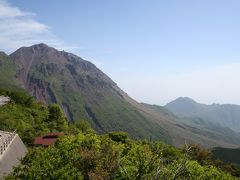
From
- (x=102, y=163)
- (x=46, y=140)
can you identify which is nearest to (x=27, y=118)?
(x=46, y=140)

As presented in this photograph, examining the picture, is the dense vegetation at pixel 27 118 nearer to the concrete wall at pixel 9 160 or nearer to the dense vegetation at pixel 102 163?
the dense vegetation at pixel 102 163

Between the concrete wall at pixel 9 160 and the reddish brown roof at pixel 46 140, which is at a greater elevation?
the concrete wall at pixel 9 160

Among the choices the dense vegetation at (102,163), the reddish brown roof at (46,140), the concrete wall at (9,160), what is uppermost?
the dense vegetation at (102,163)

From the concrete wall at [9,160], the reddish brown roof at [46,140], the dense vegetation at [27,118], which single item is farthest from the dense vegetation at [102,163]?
the reddish brown roof at [46,140]

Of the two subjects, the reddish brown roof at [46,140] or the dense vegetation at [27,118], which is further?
the dense vegetation at [27,118]

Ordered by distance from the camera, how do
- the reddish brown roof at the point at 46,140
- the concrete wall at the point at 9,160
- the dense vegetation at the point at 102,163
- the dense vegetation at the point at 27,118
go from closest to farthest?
1. the dense vegetation at the point at 102,163
2. the concrete wall at the point at 9,160
3. the reddish brown roof at the point at 46,140
4. the dense vegetation at the point at 27,118

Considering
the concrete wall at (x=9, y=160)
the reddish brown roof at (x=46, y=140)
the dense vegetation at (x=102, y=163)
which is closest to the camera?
the dense vegetation at (x=102, y=163)

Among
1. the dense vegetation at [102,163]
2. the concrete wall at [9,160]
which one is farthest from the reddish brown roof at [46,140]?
the concrete wall at [9,160]

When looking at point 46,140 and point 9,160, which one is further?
point 46,140

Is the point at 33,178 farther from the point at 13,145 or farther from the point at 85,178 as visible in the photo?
the point at 13,145

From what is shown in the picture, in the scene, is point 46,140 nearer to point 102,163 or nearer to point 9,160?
point 9,160

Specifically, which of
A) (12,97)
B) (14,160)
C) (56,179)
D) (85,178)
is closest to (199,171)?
(85,178)

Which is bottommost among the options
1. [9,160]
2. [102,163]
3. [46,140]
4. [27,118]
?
[46,140]

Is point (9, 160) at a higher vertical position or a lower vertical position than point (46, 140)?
higher
